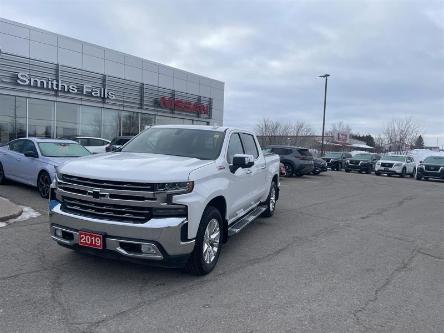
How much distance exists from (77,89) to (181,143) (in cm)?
1907

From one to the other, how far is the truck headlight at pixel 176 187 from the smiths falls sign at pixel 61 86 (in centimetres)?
1896

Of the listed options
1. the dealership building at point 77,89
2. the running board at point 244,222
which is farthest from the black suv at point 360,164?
the running board at point 244,222

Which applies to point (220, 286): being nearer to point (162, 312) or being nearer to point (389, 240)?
point (162, 312)

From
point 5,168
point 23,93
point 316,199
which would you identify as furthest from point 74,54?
point 316,199

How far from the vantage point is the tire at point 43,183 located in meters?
9.78

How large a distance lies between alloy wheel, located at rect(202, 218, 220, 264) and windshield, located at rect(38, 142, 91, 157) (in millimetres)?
6629

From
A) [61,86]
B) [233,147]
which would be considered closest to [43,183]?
[233,147]

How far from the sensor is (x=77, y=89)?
23000 millimetres

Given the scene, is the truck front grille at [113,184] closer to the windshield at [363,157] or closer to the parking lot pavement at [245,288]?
the parking lot pavement at [245,288]

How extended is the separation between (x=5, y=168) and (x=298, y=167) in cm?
1405

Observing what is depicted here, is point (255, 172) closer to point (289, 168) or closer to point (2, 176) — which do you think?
point (2, 176)

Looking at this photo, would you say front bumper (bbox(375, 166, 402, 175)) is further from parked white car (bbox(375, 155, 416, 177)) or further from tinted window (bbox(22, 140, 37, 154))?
tinted window (bbox(22, 140, 37, 154))

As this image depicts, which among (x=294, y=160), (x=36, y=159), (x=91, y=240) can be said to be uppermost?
(x=36, y=159)

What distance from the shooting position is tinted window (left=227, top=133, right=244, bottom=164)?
5979mm
